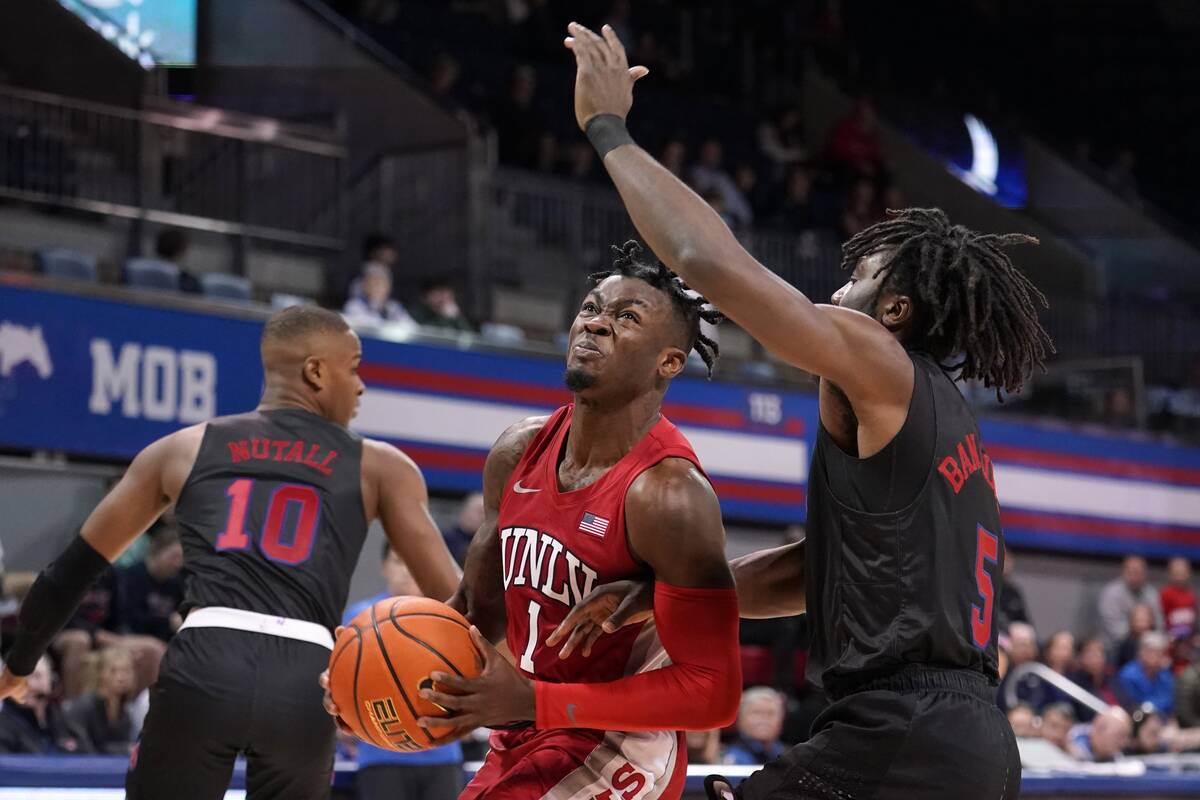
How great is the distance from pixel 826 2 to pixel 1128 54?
4.75 metres

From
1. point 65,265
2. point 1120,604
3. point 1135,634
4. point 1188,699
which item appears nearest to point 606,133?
point 65,265

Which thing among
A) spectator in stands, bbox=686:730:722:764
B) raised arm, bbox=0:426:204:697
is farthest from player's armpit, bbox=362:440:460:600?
spectator in stands, bbox=686:730:722:764

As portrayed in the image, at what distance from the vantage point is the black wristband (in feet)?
10.9

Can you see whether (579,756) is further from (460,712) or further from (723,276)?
(723,276)

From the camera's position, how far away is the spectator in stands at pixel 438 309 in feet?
38.3

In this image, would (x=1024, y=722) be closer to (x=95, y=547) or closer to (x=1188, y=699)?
(x=1188, y=699)

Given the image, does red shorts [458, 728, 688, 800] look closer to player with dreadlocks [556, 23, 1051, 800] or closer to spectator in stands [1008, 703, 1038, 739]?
player with dreadlocks [556, 23, 1051, 800]

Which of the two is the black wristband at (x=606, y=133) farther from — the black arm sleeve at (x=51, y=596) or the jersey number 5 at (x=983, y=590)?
the black arm sleeve at (x=51, y=596)

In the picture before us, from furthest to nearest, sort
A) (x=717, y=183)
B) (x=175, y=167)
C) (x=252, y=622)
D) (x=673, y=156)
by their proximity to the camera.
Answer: (x=717, y=183)
(x=673, y=156)
(x=175, y=167)
(x=252, y=622)

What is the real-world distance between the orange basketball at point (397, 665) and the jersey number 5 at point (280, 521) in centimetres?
119

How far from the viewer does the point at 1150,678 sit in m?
12.9

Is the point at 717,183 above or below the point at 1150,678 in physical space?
above

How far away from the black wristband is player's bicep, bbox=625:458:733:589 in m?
0.80

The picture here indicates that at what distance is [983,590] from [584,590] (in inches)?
35.1
